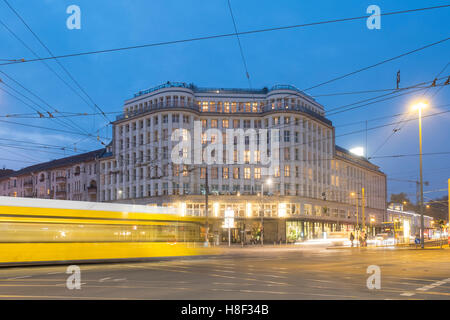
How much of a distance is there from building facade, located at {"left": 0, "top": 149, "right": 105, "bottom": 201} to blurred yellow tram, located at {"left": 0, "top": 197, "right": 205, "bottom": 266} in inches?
1986

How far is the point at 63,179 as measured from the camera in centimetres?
8231

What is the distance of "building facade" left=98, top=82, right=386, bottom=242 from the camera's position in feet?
202

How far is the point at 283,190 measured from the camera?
204 feet

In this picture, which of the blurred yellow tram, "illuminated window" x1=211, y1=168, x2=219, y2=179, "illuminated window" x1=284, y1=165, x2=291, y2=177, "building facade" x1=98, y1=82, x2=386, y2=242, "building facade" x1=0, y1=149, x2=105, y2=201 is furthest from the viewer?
"building facade" x1=0, y1=149, x2=105, y2=201

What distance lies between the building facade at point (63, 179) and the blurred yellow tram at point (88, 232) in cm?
5045

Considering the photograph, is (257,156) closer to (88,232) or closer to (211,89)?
(211,89)

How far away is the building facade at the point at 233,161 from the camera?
61.7 m

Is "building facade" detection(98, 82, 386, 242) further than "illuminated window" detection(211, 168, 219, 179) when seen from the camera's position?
No

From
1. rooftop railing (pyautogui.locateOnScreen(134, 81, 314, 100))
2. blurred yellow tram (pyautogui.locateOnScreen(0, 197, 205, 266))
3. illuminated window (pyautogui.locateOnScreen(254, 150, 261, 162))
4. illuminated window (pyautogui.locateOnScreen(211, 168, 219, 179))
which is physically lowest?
blurred yellow tram (pyautogui.locateOnScreen(0, 197, 205, 266))

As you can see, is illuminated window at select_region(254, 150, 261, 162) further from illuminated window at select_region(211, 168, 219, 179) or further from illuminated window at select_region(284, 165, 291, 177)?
illuminated window at select_region(211, 168, 219, 179)

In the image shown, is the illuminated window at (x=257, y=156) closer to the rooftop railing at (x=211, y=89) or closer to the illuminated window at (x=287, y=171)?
the illuminated window at (x=287, y=171)

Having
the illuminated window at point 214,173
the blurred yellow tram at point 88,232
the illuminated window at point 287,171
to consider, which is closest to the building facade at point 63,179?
the illuminated window at point 214,173

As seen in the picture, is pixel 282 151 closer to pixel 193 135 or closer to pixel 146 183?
pixel 193 135

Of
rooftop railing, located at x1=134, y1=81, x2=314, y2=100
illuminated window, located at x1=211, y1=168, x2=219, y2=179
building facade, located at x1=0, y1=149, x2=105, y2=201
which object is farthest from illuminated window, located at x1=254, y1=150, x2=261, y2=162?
building facade, located at x1=0, y1=149, x2=105, y2=201
